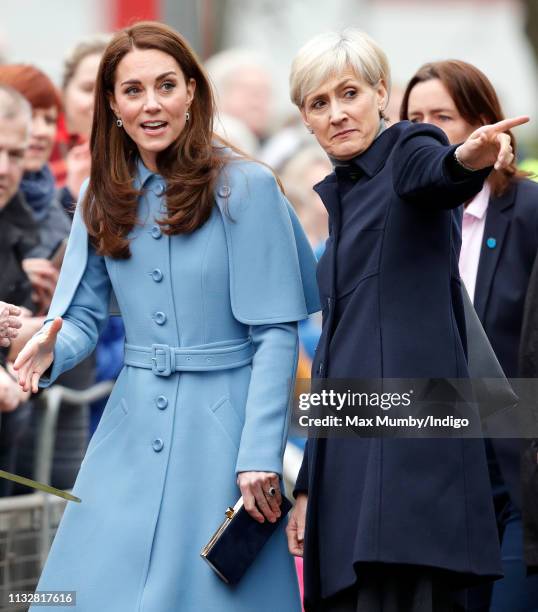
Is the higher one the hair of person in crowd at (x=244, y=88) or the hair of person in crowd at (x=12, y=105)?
the hair of person in crowd at (x=244, y=88)

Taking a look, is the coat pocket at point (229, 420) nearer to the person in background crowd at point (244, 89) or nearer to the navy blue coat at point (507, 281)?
the navy blue coat at point (507, 281)

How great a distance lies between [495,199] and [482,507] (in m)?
1.26

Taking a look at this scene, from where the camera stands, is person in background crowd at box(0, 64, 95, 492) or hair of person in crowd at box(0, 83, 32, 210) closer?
hair of person in crowd at box(0, 83, 32, 210)

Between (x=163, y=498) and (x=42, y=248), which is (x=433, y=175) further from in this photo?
(x=42, y=248)

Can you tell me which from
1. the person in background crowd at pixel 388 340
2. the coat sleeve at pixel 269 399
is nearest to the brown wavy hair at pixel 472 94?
the person in background crowd at pixel 388 340

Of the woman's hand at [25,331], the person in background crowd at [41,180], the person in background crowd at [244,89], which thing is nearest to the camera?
the woman's hand at [25,331]

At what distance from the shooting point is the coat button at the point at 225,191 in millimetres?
4195

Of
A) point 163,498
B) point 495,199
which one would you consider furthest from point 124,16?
point 163,498

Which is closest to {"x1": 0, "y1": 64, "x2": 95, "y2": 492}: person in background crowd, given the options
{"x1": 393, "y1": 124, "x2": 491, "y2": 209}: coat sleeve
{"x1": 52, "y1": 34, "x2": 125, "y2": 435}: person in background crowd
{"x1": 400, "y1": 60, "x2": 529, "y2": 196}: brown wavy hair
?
{"x1": 52, "y1": 34, "x2": 125, "y2": 435}: person in background crowd

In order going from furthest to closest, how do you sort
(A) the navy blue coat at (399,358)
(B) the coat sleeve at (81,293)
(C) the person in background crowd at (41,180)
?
(C) the person in background crowd at (41,180), (B) the coat sleeve at (81,293), (A) the navy blue coat at (399,358)

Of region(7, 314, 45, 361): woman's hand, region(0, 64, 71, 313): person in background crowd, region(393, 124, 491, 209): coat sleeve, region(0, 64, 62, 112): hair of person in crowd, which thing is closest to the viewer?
region(393, 124, 491, 209): coat sleeve

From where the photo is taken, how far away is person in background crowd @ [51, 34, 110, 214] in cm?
611

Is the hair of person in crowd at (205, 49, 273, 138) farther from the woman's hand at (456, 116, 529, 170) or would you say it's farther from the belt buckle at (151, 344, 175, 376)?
the woman's hand at (456, 116, 529, 170)

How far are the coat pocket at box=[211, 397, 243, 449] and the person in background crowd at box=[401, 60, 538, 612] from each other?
871 millimetres
